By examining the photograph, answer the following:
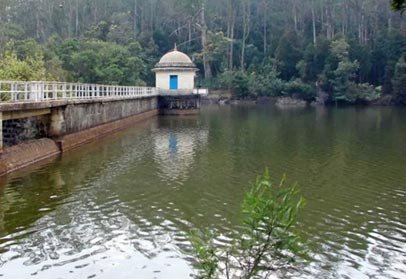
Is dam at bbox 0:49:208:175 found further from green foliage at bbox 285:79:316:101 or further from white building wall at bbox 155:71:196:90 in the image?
green foliage at bbox 285:79:316:101

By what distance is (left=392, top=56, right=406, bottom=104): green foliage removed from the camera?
63872 millimetres

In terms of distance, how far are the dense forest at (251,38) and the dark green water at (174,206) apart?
33.1 meters

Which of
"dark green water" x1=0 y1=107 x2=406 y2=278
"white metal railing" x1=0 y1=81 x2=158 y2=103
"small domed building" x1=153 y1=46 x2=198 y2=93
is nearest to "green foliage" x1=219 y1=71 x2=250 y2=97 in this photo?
"small domed building" x1=153 y1=46 x2=198 y2=93

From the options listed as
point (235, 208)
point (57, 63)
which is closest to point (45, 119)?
point (235, 208)

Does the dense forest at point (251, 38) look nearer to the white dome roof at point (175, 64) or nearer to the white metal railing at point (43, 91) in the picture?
the white dome roof at point (175, 64)

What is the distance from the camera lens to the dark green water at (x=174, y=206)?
357 inches

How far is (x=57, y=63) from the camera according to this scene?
43719mm

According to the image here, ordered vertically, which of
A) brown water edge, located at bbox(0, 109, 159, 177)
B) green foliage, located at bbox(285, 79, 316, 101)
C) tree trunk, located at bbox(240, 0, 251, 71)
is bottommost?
brown water edge, located at bbox(0, 109, 159, 177)

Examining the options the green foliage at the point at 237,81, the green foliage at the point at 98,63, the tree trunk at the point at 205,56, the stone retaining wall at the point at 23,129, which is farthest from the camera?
the tree trunk at the point at 205,56

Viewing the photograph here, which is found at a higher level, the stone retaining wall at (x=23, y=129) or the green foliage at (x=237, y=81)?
the green foliage at (x=237, y=81)

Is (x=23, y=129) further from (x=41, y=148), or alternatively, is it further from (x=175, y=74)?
(x=175, y=74)

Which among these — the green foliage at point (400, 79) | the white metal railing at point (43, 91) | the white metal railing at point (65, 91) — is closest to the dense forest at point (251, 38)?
the green foliage at point (400, 79)

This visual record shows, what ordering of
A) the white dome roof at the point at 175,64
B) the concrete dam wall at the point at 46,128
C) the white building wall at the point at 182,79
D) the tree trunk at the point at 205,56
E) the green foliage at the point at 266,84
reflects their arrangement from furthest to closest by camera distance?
1. the tree trunk at the point at 205,56
2. the green foliage at the point at 266,84
3. the white building wall at the point at 182,79
4. the white dome roof at the point at 175,64
5. the concrete dam wall at the point at 46,128

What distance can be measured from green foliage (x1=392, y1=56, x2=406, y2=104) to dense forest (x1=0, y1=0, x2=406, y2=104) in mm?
116
